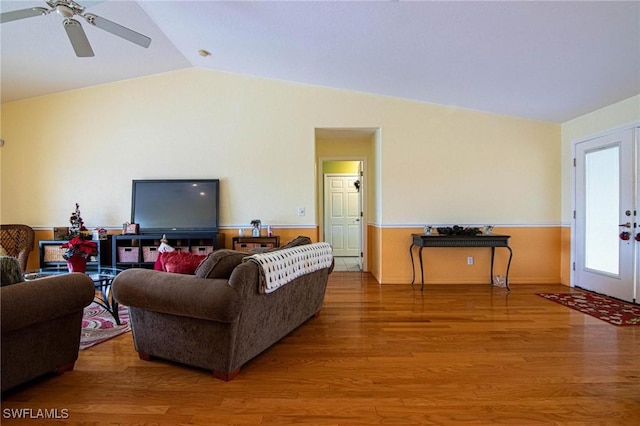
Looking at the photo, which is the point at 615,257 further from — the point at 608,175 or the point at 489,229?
the point at 489,229

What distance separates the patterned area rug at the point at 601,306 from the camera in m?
2.93

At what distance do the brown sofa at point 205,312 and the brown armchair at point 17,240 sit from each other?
347 cm

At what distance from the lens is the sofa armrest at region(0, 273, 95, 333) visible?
1.56 metres

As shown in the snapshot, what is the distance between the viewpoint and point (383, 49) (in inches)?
124

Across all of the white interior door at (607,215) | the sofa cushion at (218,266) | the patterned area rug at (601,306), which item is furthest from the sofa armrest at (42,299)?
the white interior door at (607,215)

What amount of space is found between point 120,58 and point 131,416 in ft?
13.6

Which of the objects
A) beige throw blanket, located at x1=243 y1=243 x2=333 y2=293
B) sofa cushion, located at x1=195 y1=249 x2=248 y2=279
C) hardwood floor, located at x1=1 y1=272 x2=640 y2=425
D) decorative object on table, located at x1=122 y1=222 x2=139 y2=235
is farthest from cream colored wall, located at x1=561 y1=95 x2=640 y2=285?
decorative object on table, located at x1=122 y1=222 x2=139 y2=235

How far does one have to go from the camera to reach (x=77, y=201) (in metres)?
4.54

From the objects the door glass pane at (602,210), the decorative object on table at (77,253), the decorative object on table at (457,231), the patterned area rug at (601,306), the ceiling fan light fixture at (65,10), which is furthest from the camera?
the decorative object on table at (457,231)

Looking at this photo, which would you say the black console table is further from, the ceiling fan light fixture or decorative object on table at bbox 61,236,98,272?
the ceiling fan light fixture

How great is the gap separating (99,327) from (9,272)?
123cm

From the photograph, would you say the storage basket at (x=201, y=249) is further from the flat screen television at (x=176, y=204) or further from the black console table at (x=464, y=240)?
the black console table at (x=464, y=240)

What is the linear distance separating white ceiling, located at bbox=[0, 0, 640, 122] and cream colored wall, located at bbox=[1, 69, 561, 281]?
0.25 m

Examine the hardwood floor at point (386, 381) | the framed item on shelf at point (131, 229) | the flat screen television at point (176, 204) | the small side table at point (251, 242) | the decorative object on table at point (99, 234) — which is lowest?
the hardwood floor at point (386, 381)
